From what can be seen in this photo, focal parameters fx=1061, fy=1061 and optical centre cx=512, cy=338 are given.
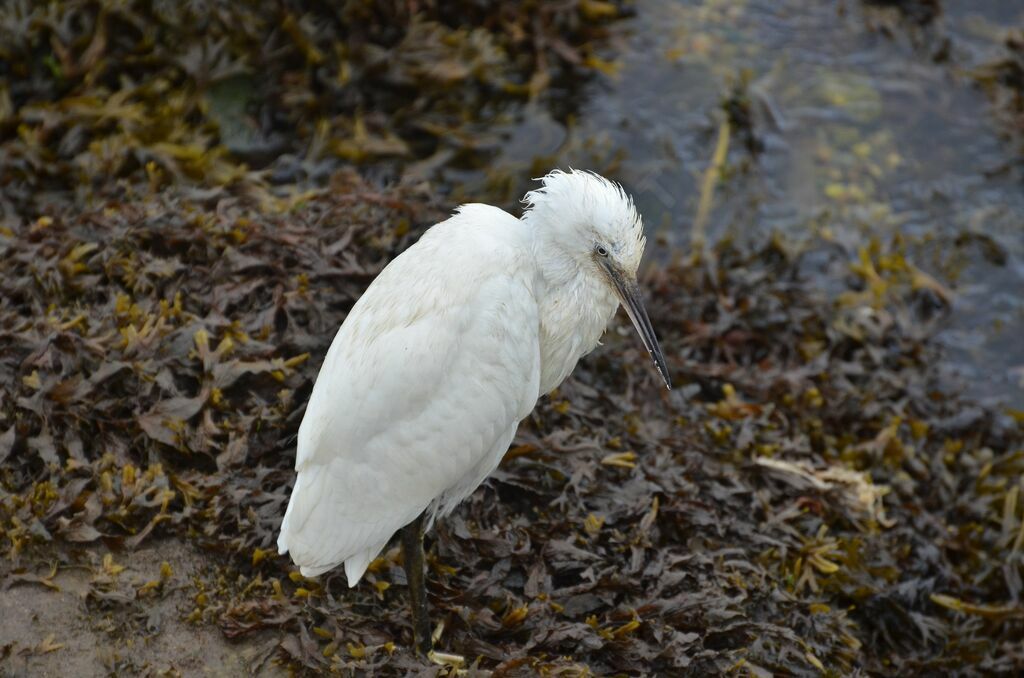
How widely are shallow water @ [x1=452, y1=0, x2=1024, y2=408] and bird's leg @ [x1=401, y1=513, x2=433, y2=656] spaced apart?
9.38 feet

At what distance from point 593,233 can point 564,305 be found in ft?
0.80

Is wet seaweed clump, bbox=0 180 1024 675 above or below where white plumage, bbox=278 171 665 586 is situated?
below

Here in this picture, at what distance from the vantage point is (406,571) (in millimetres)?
3332

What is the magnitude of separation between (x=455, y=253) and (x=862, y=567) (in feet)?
7.21

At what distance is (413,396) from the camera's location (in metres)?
3.05

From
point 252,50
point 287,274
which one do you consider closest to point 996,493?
point 287,274

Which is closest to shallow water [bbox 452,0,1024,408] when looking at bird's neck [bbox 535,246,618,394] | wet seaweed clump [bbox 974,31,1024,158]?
wet seaweed clump [bbox 974,31,1024,158]

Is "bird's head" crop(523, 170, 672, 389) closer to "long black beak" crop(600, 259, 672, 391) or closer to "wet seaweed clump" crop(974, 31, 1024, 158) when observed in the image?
"long black beak" crop(600, 259, 672, 391)

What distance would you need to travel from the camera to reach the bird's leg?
10.9ft

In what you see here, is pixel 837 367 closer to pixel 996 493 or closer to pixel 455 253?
pixel 996 493

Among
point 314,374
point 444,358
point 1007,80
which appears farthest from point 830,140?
point 444,358

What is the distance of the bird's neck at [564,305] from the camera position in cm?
325

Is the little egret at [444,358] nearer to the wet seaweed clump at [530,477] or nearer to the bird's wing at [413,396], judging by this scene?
the bird's wing at [413,396]

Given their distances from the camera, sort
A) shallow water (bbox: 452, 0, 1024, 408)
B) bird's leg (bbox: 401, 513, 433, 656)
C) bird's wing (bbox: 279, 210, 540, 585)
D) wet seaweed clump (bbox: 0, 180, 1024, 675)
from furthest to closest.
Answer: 1. shallow water (bbox: 452, 0, 1024, 408)
2. wet seaweed clump (bbox: 0, 180, 1024, 675)
3. bird's leg (bbox: 401, 513, 433, 656)
4. bird's wing (bbox: 279, 210, 540, 585)
